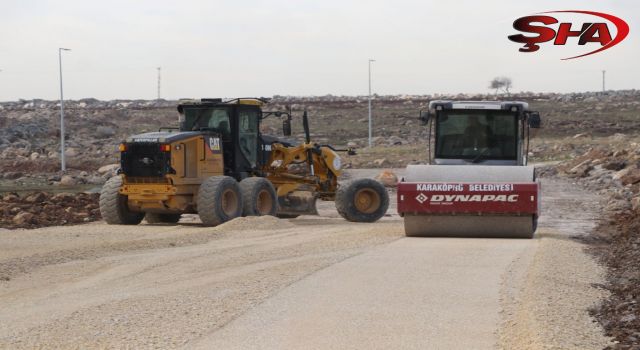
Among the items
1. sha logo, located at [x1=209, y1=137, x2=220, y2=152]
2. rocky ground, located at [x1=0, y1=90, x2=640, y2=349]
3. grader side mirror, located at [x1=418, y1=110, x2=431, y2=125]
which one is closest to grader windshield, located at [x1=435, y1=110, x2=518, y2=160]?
grader side mirror, located at [x1=418, y1=110, x2=431, y2=125]

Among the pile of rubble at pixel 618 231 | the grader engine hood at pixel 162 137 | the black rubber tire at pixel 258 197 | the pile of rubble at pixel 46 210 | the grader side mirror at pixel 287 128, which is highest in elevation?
the grader side mirror at pixel 287 128

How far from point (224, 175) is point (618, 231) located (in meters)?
7.68

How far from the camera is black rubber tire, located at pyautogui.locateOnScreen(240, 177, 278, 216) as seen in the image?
20.8 metres

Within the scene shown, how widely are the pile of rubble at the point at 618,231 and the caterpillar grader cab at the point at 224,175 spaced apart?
513 cm

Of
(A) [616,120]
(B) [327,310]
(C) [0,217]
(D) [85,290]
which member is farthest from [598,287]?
(A) [616,120]

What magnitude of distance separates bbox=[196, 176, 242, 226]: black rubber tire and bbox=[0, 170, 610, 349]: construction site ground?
1.86 metres

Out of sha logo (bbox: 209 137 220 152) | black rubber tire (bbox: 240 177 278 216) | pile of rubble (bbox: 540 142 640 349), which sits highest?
sha logo (bbox: 209 137 220 152)

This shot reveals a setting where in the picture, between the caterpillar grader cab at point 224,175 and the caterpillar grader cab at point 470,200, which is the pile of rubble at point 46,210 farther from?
the caterpillar grader cab at point 470,200

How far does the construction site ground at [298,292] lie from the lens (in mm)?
9219

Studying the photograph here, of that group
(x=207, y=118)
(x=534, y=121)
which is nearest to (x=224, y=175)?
(x=207, y=118)

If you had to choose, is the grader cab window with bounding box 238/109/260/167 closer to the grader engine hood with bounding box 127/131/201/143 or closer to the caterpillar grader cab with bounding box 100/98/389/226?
the caterpillar grader cab with bounding box 100/98/389/226

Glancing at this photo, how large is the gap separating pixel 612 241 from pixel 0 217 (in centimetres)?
1267

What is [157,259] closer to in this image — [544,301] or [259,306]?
[259,306]

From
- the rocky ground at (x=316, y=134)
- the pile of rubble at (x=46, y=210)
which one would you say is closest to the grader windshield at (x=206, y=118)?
the pile of rubble at (x=46, y=210)
